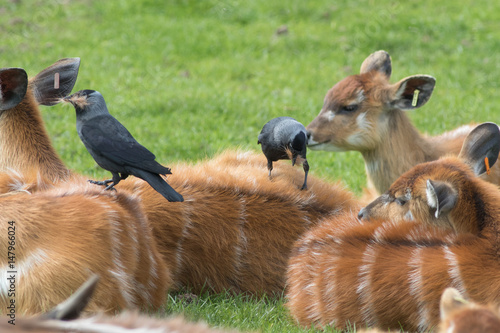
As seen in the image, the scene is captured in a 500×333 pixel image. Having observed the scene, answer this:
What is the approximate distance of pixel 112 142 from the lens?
356 cm

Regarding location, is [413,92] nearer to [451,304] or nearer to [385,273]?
[385,273]

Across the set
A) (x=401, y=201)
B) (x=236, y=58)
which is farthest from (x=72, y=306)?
(x=236, y=58)

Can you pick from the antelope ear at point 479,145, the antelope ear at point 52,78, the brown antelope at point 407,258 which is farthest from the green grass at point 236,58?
the brown antelope at point 407,258

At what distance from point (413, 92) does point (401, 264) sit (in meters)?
2.75

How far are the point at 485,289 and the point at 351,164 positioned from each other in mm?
3672

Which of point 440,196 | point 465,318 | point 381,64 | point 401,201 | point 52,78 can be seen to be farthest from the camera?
point 381,64

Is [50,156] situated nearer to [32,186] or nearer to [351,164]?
[32,186]

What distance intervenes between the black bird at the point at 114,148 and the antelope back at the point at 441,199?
4.22 ft

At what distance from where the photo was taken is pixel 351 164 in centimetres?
690

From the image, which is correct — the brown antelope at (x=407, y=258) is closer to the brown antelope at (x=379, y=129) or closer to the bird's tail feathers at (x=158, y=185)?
the bird's tail feathers at (x=158, y=185)

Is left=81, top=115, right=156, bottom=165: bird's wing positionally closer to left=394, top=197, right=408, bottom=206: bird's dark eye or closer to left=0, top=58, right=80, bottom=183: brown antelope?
left=0, top=58, right=80, bottom=183: brown antelope

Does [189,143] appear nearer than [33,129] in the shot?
No

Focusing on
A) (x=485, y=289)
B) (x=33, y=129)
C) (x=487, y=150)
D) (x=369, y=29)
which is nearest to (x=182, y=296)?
(x=33, y=129)

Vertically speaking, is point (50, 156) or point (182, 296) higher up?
point (50, 156)
